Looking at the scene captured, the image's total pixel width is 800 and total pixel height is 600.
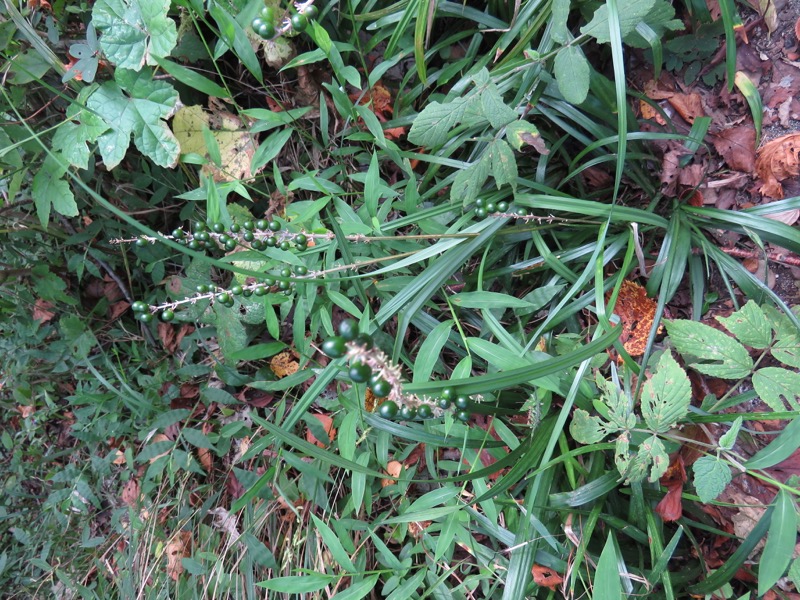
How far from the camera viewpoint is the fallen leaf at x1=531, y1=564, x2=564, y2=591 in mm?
1694

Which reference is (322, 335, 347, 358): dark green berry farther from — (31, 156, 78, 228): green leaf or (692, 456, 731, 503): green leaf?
(31, 156, 78, 228): green leaf

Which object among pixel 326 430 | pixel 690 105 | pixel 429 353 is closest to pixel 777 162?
pixel 690 105

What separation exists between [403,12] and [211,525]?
2.35 metres

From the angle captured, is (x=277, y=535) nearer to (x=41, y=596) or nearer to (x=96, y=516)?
(x=96, y=516)

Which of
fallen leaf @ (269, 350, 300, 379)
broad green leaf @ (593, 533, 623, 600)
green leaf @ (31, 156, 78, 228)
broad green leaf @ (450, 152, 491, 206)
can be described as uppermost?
broad green leaf @ (450, 152, 491, 206)

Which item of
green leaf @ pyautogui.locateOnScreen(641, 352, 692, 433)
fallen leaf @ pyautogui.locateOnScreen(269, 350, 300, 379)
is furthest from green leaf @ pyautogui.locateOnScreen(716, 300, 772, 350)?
fallen leaf @ pyautogui.locateOnScreen(269, 350, 300, 379)

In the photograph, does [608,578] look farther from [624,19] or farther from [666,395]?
[624,19]

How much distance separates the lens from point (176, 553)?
223 centimetres

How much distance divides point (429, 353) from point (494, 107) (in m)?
0.77

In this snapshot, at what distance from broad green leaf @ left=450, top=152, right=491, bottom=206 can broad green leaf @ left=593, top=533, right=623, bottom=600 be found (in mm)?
1086

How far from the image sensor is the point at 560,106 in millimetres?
1759

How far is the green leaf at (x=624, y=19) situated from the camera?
1329 mm

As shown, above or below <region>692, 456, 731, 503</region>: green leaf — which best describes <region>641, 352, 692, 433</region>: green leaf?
above

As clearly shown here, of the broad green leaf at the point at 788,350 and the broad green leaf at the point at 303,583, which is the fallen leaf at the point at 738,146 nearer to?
the broad green leaf at the point at 788,350
